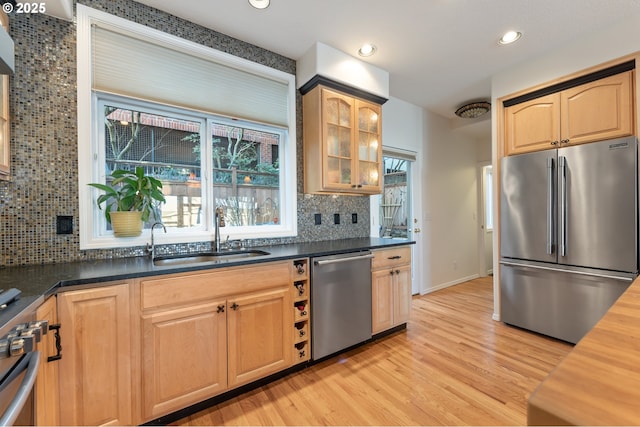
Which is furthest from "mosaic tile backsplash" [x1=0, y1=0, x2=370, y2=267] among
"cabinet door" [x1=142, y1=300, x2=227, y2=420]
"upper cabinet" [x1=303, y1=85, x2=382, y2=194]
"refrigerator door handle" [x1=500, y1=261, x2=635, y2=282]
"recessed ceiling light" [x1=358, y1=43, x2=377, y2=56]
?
"refrigerator door handle" [x1=500, y1=261, x2=635, y2=282]

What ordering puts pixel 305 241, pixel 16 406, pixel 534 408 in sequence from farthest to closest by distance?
pixel 305 241 < pixel 16 406 < pixel 534 408

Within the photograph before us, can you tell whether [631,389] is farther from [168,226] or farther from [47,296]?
[168,226]

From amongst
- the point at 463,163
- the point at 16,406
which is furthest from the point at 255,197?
the point at 463,163

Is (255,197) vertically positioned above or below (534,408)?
above

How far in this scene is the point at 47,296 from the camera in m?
1.13

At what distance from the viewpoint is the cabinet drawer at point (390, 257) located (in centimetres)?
245

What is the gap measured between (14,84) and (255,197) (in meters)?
1.63

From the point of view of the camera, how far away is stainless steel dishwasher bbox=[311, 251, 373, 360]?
207 cm

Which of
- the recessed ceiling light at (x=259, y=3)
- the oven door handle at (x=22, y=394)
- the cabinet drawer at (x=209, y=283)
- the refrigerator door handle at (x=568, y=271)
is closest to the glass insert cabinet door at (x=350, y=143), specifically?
the recessed ceiling light at (x=259, y=3)

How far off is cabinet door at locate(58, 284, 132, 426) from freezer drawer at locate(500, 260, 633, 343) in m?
3.23

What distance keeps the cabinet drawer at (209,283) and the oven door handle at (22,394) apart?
1.80 ft

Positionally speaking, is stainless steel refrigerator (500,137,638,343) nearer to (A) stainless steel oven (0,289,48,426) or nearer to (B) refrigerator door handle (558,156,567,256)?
(B) refrigerator door handle (558,156,567,256)

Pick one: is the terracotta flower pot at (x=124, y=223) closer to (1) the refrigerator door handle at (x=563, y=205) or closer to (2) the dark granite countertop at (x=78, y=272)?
(2) the dark granite countertop at (x=78, y=272)

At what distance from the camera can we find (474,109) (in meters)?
3.67
